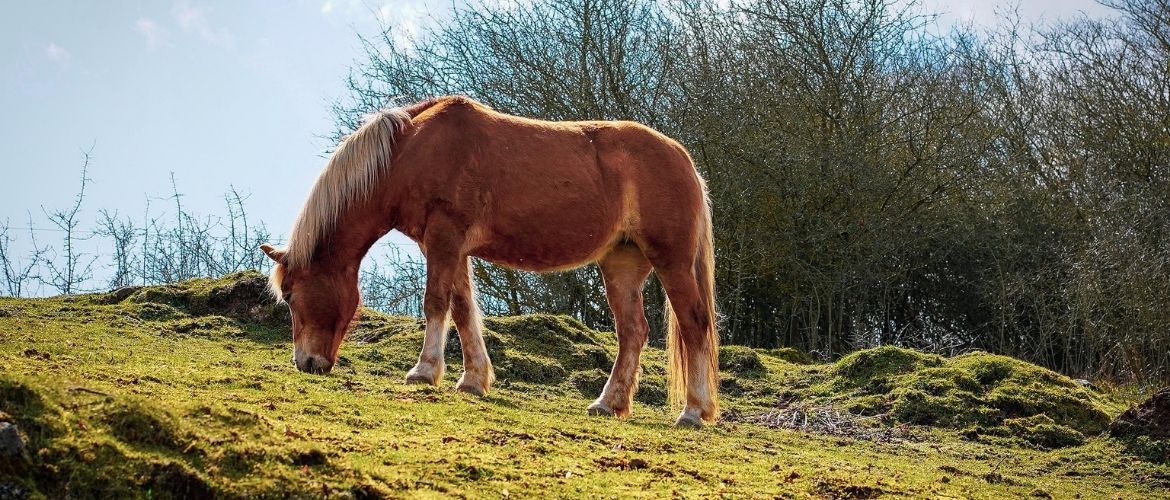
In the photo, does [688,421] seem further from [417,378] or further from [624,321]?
[417,378]

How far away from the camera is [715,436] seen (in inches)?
263

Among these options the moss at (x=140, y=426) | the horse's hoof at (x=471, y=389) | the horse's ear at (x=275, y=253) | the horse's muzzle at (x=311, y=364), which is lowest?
the moss at (x=140, y=426)

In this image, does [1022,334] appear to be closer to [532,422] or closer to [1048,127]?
[1048,127]

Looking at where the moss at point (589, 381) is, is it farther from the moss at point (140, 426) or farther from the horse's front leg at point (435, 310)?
the moss at point (140, 426)

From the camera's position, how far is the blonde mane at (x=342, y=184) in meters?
6.93

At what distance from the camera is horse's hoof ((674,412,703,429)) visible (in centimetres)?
702

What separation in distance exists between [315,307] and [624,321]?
7.02 ft

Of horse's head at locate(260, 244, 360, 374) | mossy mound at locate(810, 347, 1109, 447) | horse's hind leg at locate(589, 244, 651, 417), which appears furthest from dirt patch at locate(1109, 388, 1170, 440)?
horse's head at locate(260, 244, 360, 374)

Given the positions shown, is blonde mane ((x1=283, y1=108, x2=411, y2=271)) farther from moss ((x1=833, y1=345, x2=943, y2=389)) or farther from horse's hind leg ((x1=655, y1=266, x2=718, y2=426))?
moss ((x1=833, y1=345, x2=943, y2=389))

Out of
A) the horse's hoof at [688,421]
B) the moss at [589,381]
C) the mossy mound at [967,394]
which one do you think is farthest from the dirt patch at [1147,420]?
the moss at [589,381]

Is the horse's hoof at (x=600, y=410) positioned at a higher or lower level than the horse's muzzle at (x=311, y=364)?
lower

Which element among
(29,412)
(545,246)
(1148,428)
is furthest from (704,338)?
(29,412)

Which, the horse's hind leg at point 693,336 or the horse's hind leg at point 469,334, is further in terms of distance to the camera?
the horse's hind leg at point 693,336

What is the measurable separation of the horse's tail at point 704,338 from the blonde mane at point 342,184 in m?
2.22
